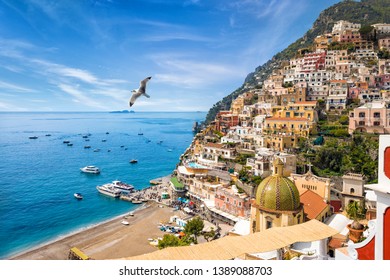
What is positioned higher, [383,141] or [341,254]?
[383,141]

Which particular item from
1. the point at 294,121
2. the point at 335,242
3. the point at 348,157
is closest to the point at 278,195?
the point at 335,242

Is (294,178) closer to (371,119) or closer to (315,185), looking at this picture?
(315,185)

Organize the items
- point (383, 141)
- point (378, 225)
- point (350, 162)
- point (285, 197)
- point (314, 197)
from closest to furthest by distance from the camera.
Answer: point (383, 141) → point (378, 225) → point (285, 197) → point (314, 197) → point (350, 162)

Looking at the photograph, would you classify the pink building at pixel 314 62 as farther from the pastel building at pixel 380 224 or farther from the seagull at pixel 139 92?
the pastel building at pixel 380 224

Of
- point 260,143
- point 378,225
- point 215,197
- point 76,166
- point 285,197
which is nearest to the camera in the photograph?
point 378,225

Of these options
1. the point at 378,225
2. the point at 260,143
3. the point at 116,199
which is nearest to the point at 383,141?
the point at 378,225

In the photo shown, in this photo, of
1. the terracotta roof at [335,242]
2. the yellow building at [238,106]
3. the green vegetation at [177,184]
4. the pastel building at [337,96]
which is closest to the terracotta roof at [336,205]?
the terracotta roof at [335,242]

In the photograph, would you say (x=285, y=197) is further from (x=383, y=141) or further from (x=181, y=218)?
(x=181, y=218)
